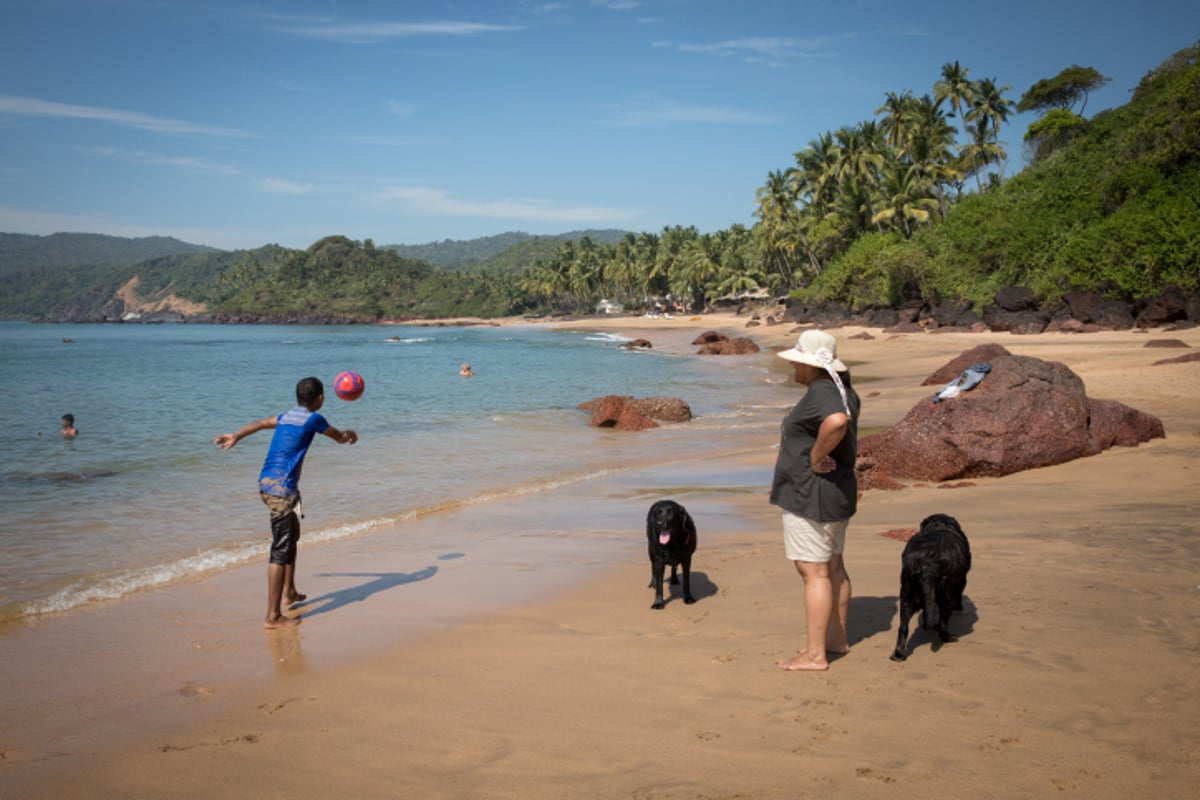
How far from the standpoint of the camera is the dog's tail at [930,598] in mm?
4895

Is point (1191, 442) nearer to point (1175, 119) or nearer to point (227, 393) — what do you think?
point (227, 393)

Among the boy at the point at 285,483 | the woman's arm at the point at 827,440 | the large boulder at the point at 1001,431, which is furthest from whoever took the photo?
the large boulder at the point at 1001,431

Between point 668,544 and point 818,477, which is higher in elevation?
point 818,477

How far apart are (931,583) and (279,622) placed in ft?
14.9

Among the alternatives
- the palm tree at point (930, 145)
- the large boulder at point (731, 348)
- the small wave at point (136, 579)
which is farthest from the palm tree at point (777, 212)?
the small wave at point (136, 579)

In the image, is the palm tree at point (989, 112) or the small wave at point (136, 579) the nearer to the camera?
the small wave at point (136, 579)

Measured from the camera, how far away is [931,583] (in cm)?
490

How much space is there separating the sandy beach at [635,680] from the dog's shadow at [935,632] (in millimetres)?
39

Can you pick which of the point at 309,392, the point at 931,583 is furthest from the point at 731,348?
the point at 931,583

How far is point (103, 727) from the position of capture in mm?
4559

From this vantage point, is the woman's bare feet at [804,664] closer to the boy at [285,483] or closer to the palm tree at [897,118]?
the boy at [285,483]

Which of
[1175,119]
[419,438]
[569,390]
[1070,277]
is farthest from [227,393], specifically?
[1175,119]

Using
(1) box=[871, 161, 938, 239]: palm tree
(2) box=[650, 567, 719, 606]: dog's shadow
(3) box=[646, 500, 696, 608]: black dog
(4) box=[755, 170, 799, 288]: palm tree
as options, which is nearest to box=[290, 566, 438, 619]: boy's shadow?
(2) box=[650, 567, 719, 606]: dog's shadow

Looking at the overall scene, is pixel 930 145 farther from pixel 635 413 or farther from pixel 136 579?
pixel 136 579
